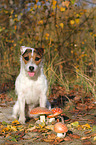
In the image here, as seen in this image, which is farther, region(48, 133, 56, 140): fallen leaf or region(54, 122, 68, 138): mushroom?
region(48, 133, 56, 140): fallen leaf

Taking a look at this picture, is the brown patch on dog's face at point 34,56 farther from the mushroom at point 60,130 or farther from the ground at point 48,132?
the mushroom at point 60,130

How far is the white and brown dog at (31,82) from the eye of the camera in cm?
391

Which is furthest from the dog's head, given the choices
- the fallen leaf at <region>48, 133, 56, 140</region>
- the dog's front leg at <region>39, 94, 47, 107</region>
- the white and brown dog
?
the fallen leaf at <region>48, 133, 56, 140</region>

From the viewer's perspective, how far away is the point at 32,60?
12.8ft

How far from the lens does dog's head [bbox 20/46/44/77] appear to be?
12.6 ft

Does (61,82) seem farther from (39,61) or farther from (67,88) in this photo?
(39,61)

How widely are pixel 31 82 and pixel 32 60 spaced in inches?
17.7

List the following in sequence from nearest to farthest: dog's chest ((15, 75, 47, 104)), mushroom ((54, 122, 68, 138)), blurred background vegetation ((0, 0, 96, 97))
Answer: mushroom ((54, 122, 68, 138)), dog's chest ((15, 75, 47, 104)), blurred background vegetation ((0, 0, 96, 97))

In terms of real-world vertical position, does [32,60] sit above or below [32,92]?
above

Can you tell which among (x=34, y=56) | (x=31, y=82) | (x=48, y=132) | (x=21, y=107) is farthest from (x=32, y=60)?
(x=48, y=132)

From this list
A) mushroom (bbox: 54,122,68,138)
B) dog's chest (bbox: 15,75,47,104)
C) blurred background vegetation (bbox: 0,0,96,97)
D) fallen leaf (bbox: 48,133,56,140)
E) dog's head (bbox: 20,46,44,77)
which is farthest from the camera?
blurred background vegetation (bbox: 0,0,96,97)

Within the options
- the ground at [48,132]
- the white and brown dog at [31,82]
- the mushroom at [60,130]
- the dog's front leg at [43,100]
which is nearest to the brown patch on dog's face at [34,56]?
the white and brown dog at [31,82]

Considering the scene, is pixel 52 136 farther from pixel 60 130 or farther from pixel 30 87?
pixel 30 87

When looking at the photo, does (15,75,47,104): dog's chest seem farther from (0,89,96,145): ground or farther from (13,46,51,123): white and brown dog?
(0,89,96,145): ground
